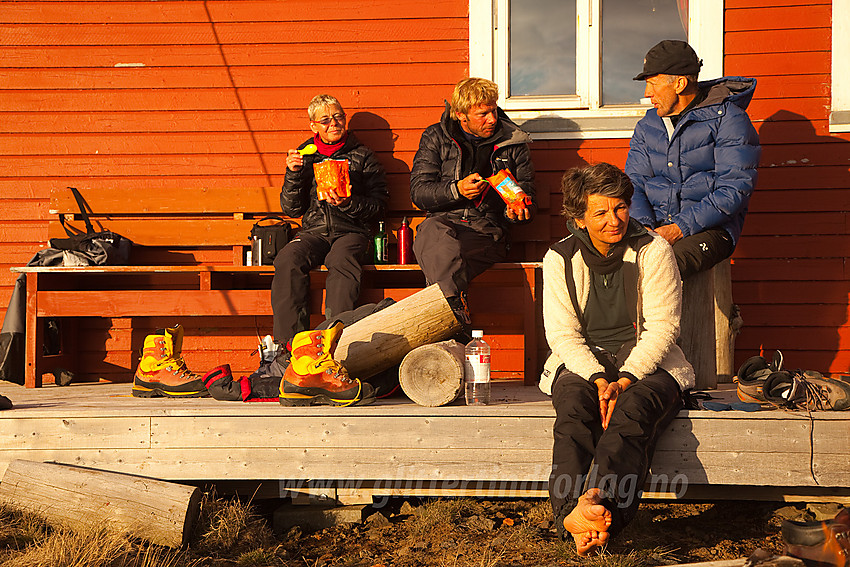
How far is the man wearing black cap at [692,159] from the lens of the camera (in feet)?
12.9

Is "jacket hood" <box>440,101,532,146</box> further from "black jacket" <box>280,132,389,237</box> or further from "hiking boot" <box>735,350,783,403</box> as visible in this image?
"hiking boot" <box>735,350,783,403</box>

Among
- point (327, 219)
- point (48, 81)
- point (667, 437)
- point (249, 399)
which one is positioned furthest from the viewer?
point (48, 81)

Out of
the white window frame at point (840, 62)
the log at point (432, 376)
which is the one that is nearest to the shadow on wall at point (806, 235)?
the white window frame at point (840, 62)

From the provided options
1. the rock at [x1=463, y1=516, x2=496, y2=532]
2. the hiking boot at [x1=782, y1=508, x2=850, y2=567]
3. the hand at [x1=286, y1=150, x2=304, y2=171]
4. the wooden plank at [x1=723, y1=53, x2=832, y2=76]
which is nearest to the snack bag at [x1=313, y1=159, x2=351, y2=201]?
the hand at [x1=286, y1=150, x2=304, y2=171]

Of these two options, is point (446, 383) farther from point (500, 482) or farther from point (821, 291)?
point (821, 291)

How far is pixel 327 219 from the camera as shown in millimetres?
4883

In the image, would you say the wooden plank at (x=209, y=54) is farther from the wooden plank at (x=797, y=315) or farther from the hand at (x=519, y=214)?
the wooden plank at (x=797, y=315)

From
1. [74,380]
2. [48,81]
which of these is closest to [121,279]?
[74,380]

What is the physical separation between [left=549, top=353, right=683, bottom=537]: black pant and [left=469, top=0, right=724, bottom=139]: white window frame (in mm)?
2399

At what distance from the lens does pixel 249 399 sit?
3777 mm

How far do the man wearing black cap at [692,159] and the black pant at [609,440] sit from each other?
1035 mm

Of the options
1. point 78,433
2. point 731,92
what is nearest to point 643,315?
point 731,92

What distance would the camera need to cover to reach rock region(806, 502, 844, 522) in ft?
10.9

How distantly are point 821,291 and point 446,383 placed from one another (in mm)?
3054
